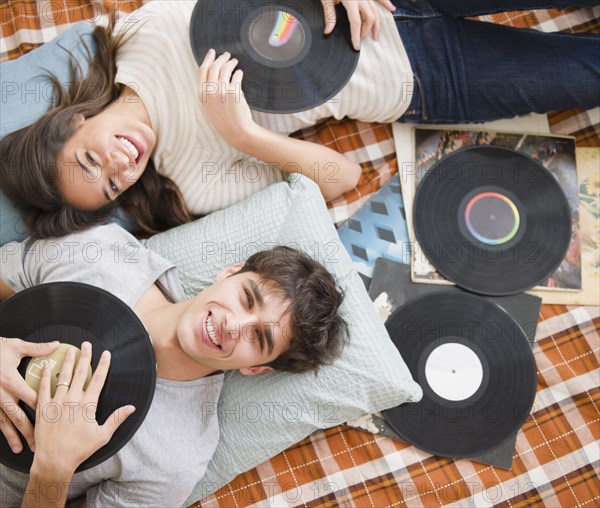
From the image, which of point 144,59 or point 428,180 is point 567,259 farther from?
point 144,59

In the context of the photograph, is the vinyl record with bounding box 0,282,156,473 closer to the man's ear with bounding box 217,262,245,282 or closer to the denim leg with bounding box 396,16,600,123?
the man's ear with bounding box 217,262,245,282

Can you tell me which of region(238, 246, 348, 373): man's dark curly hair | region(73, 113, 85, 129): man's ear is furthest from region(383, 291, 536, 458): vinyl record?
region(73, 113, 85, 129): man's ear

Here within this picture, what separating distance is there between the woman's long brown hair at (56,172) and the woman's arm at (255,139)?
9.2 inches

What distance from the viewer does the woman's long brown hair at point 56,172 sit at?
4.29ft

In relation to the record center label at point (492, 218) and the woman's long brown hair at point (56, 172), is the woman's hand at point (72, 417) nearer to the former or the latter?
the woman's long brown hair at point (56, 172)

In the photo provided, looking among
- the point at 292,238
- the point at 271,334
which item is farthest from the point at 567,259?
the point at 271,334

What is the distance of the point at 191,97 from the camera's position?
1452 mm

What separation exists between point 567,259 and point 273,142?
844mm

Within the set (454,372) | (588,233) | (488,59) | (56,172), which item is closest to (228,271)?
(56,172)

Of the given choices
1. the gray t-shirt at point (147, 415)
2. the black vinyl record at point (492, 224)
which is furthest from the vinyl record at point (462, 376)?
the gray t-shirt at point (147, 415)

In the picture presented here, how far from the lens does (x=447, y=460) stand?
1.50 meters

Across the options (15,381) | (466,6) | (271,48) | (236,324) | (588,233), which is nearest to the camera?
(15,381)

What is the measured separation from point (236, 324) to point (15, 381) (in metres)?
0.41

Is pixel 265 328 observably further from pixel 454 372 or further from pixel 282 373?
pixel 454 372
